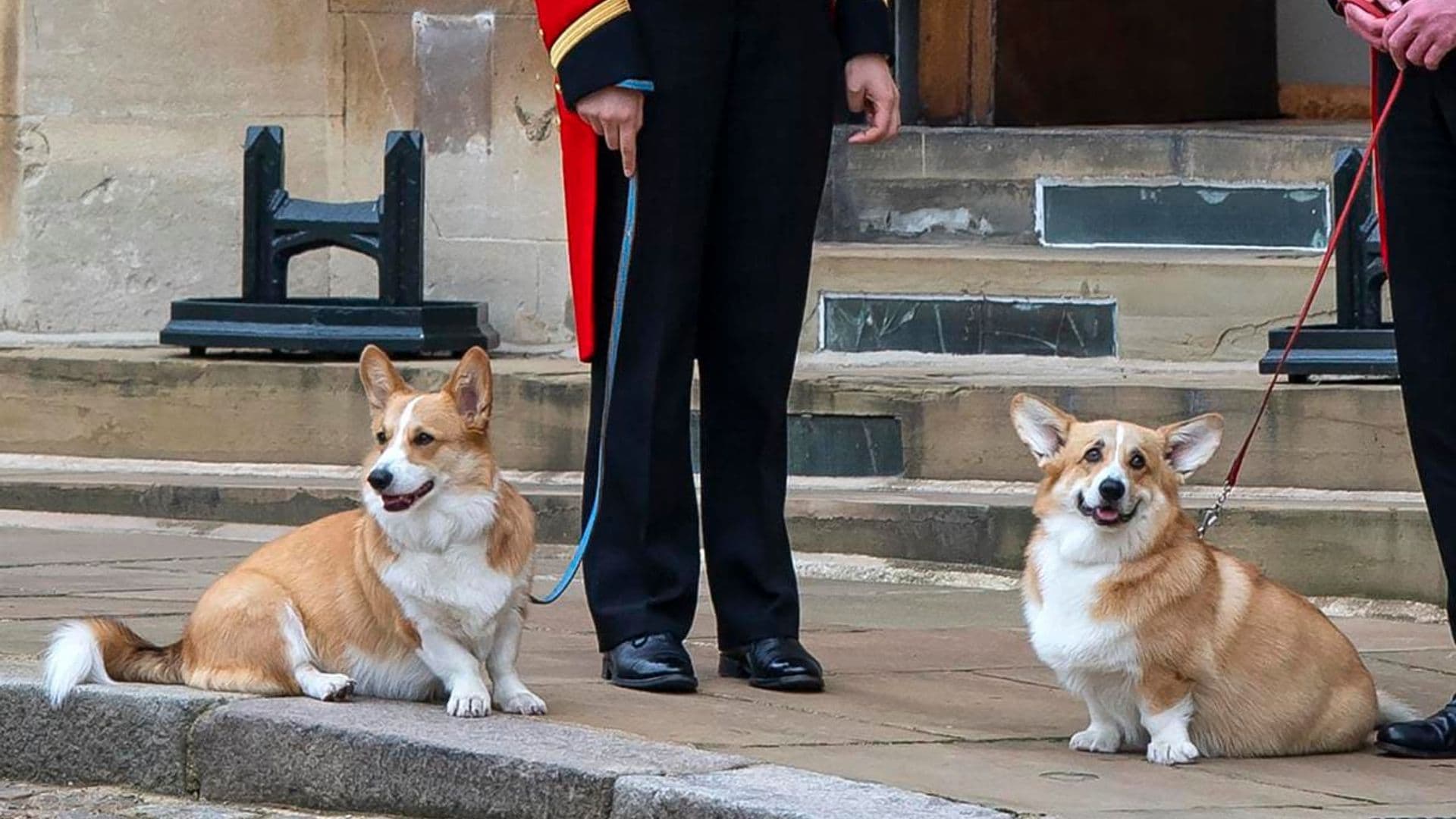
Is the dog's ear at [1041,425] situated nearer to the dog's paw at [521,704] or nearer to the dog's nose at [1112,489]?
the dog's nose at [1112,489]

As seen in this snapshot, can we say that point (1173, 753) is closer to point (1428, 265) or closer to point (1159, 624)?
point (1159, 624)

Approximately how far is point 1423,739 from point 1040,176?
173 inches

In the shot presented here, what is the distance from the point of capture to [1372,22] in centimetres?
427

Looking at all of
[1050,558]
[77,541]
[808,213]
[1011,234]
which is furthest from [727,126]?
[1011,234]

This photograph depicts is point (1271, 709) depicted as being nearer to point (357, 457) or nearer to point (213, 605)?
point (213, 605)

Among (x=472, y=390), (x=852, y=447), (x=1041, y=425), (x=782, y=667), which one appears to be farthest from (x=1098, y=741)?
(x=852, y=447)

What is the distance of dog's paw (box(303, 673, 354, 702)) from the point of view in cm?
438

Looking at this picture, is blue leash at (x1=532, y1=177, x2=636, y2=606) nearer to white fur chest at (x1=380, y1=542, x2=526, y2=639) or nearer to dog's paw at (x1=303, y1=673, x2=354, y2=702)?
white fur chest at (x1=380, y1=542, x2=526, y2=639)

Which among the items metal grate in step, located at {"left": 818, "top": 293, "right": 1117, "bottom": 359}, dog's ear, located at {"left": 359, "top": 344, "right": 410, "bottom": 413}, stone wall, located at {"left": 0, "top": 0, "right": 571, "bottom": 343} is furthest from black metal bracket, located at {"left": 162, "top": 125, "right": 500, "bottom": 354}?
dog's ear, located at {"left": 359, "top": 344, "right": 410, "bottom": 413}

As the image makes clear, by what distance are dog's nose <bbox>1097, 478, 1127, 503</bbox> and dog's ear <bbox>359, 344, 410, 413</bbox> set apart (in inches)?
47.5

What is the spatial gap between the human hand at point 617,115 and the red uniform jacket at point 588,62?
20 mm

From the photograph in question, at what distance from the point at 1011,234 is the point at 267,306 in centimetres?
244

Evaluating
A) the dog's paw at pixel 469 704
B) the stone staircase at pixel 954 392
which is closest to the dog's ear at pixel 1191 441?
the dog's paw at pixel 469 704

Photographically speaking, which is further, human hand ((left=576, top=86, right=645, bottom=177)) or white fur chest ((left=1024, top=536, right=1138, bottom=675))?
human hand ((left=576, top=86, right=645, bottom=177))
